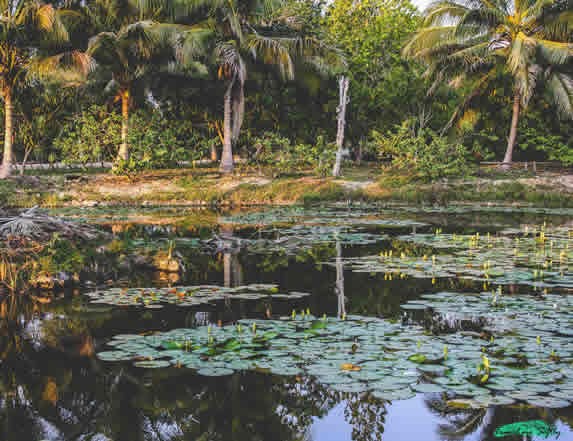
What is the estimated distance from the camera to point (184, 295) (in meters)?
8.48

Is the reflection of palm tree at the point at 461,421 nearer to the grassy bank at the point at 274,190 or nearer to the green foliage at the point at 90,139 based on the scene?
the grassy bank at the point at 274,190

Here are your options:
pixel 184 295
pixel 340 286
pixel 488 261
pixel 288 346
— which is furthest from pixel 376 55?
pixel 288 346

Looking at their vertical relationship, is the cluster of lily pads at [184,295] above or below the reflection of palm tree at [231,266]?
above

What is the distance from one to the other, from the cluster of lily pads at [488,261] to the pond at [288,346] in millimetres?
61

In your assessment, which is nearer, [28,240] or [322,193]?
[28,240]

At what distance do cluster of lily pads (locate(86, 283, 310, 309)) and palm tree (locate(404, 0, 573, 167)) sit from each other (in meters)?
20.6

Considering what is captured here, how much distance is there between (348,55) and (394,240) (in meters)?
21.9

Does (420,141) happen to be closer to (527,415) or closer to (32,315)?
(32,315)

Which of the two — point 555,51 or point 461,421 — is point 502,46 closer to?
point 555,51

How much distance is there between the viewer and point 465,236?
47.0 ft

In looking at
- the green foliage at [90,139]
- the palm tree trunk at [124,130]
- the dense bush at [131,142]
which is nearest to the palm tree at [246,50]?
the dense bush at [131,142]

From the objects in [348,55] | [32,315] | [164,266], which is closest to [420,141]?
[348,55]

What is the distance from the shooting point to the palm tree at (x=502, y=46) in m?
26.6

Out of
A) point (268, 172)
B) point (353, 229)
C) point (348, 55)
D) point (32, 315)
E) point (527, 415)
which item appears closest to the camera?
point (527, 415)
